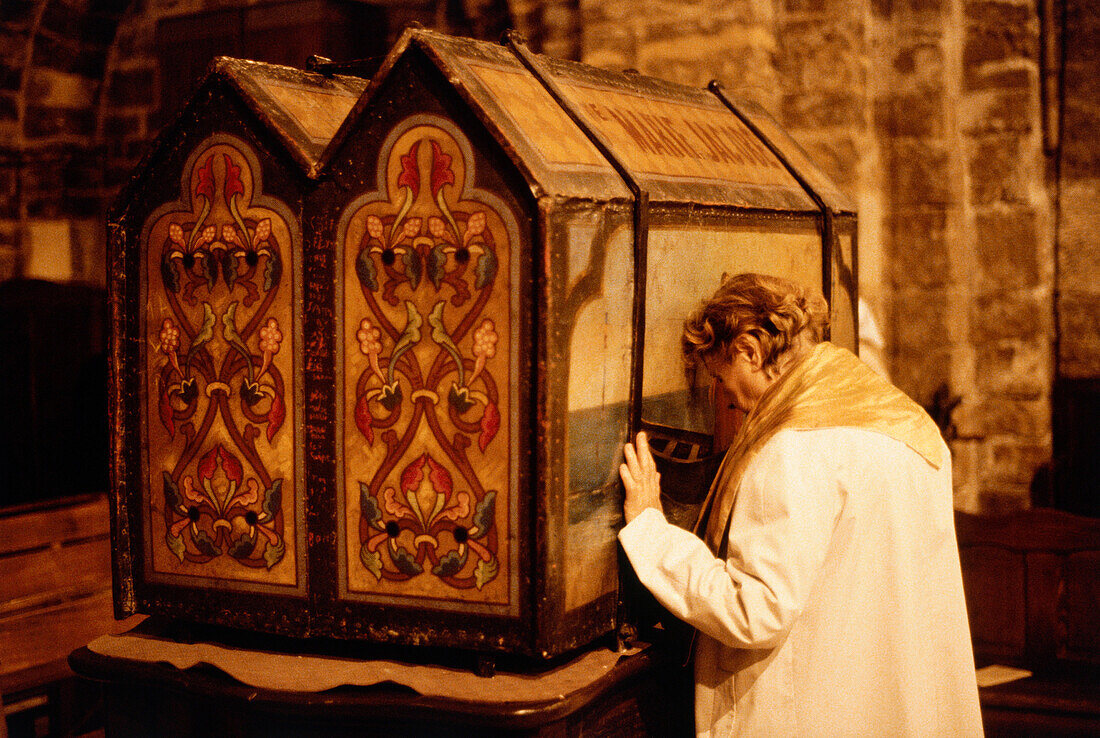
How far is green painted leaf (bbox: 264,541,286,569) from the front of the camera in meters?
2.00

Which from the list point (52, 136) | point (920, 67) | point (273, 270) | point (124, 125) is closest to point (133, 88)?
point (124, 125)

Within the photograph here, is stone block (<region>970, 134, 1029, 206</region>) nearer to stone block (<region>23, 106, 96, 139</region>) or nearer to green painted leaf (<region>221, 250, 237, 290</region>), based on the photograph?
green painted leaf (<region>221, 250, 237, 290</region>)

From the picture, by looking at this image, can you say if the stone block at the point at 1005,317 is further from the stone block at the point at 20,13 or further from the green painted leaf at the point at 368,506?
the stone block at the point at 20,13

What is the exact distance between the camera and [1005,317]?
498 centimetres

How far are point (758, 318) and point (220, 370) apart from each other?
3.34ft

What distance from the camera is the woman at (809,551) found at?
73.3 inches

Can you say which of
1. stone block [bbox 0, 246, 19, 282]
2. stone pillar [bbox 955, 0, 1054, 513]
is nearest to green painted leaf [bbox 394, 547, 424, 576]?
stone pillar [bbox 955, 0, 1054, 513]

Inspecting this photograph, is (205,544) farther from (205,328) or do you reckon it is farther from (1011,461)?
(1011,461)

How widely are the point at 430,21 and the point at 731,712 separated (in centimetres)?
422

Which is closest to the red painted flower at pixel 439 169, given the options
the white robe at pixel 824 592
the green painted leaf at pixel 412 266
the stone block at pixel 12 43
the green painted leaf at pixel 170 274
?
the green painted leaf at pixel 412 266

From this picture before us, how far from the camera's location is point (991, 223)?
497cm

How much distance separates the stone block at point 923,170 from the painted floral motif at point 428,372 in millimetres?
3538

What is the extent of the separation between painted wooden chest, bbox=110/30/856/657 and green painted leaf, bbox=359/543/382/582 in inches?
0.4

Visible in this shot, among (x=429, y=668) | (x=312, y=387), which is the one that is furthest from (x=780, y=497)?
(x=312, y=387)
